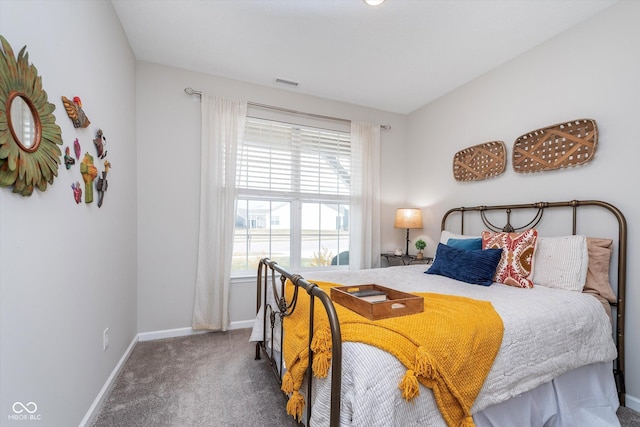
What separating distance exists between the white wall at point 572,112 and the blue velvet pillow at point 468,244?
59 centimetres

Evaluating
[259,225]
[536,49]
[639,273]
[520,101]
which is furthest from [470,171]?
[259,225]

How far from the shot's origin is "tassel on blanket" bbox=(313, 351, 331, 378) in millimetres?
1071

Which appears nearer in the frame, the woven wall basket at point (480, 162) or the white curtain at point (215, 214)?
the woven wall basket at point (480, 162)

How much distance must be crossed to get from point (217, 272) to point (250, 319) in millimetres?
→ 664

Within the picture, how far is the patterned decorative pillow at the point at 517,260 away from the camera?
1.98 m

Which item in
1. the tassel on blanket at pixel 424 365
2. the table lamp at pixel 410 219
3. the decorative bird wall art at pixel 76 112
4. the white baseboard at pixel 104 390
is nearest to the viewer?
the tassel on blanket at pixel 424 365

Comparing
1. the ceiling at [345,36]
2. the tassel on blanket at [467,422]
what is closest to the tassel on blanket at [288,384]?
the tassel on blanket at [467,422]

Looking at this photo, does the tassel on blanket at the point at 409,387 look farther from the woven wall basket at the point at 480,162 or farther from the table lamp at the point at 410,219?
the table lamp at the point at 410,219

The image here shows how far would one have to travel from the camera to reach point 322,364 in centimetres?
108

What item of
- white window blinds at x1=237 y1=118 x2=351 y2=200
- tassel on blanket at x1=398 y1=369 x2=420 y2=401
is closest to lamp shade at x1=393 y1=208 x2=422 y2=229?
white window blinds at x1=237 y1=118 x2=351 y2=200

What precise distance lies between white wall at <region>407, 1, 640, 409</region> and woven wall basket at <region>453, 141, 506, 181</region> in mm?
68

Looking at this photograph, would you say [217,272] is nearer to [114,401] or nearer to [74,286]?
[114,401]

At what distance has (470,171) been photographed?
9.68 ft

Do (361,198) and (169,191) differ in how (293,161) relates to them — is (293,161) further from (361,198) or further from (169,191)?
(169,191)
